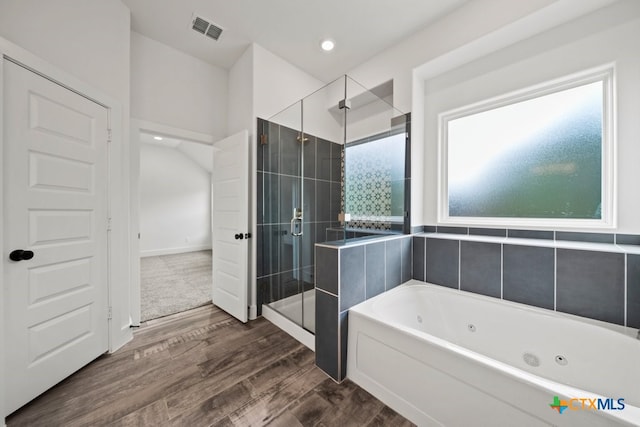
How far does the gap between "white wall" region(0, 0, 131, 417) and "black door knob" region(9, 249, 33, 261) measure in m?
0.38

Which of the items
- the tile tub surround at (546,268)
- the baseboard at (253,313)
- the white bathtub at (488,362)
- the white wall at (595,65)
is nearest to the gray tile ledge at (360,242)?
the tile tub surround at (546,268)

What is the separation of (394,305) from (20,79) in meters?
2.85

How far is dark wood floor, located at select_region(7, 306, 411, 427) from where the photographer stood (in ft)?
4.20

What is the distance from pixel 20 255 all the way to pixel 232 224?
56.7 inches

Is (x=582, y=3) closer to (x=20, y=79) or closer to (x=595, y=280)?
(x=595, y=280)

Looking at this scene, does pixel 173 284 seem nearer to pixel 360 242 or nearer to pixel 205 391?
pixel 205 391

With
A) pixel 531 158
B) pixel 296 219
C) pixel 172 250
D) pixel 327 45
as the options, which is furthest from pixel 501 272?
pixel 172 250

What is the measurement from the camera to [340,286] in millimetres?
1562

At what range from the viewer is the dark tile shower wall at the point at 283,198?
2.46 m

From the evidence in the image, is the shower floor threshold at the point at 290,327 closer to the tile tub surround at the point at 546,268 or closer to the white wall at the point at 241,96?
the tile tub surround at the point at 546,268

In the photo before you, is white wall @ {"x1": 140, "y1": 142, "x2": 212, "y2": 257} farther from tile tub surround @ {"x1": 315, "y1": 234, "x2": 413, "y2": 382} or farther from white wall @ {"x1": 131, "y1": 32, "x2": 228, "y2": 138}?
tile tub surround @ {"x1": 315, "y1": 234, "x2": 413, "y2": 382}

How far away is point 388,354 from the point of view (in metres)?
1.37

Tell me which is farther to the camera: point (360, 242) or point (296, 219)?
point (296, 219)

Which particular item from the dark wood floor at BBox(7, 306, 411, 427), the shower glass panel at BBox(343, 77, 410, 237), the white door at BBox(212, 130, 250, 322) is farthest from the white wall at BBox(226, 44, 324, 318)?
the shower glass panel at BBox(343, 77, 410, 237)
